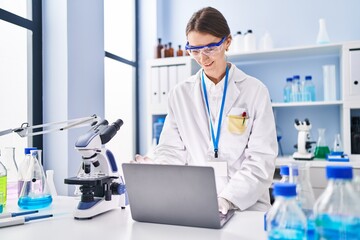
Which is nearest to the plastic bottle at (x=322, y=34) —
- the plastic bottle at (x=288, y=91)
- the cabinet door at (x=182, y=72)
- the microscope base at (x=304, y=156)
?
the plastic bottle at (x=288, y=91)

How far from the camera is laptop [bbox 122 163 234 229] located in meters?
0.93

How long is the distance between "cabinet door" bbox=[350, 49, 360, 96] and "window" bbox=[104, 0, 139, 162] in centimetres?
196

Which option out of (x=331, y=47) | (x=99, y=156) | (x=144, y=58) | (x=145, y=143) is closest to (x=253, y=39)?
(x=331, y=47)

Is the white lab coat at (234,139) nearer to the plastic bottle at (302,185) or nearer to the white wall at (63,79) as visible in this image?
the plastic bottle at (302,185)

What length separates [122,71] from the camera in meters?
3.24

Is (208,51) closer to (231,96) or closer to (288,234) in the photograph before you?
(231,96)

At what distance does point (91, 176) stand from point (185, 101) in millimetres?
A: 594

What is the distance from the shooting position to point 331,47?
2656mm

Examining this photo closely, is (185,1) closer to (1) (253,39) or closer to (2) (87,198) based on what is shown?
(1) (253,39)

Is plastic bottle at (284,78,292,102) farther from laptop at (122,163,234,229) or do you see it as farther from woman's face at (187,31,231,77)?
laptop at (122,163,234,229)

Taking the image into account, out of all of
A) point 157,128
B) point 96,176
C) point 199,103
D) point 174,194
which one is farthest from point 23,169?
point 157,128

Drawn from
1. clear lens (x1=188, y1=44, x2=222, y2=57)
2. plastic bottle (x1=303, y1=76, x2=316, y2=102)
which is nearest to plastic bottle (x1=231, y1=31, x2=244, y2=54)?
plastic bottle (x1=303, y1=76, x2=316, y2=102)

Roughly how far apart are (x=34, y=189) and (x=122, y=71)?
2103mm

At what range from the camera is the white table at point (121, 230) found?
0.89m
